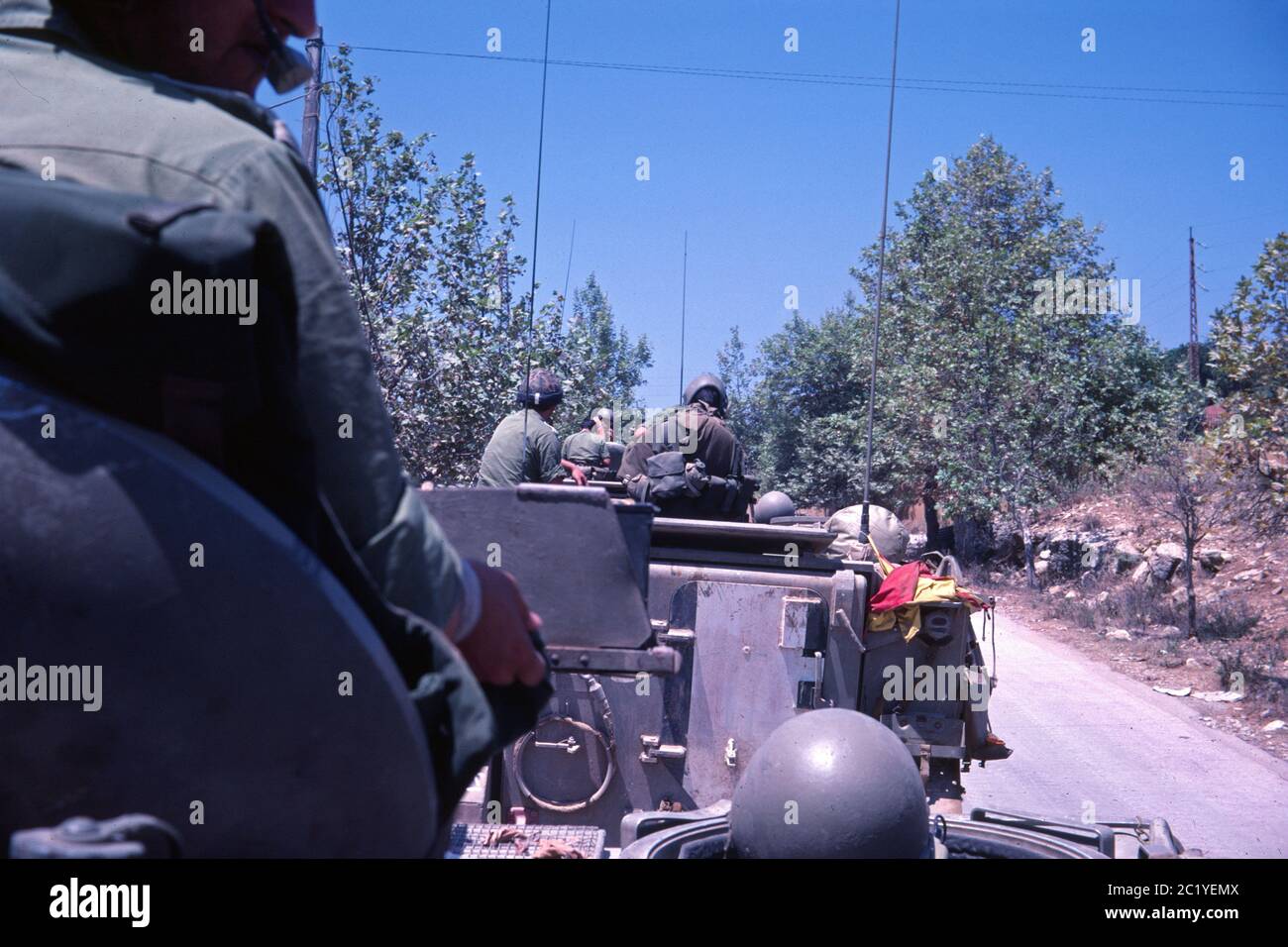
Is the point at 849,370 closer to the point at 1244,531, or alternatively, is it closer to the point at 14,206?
the point at 1244,531

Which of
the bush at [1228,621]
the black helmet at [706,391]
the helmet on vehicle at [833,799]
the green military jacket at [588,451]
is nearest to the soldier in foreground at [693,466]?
the black helmet at [706,391]

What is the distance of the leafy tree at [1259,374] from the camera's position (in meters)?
11.6

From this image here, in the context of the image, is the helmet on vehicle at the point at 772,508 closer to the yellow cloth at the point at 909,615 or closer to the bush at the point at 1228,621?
the yellow cloth at the point at 909,615

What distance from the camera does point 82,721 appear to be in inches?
45.2

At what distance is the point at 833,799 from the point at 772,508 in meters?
4.26

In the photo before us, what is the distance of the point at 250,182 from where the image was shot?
125 cm

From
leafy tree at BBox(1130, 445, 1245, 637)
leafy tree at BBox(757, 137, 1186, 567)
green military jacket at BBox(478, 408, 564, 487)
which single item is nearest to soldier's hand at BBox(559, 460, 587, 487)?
green military jacket at BBox(478, 408, 564, 487)

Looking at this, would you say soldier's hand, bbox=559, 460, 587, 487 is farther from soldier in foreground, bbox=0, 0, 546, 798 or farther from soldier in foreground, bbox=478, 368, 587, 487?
soldier in foreground, bbox=0, 0, 546, 798

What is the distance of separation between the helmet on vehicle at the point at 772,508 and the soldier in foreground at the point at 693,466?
33cm

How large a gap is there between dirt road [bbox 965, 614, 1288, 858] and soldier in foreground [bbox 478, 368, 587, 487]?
3.16 meters

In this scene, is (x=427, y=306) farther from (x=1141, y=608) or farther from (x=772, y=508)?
(x=1141, y=608)

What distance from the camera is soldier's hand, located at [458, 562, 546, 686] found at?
4.70ft

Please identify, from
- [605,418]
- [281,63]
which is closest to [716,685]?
[281,63]
